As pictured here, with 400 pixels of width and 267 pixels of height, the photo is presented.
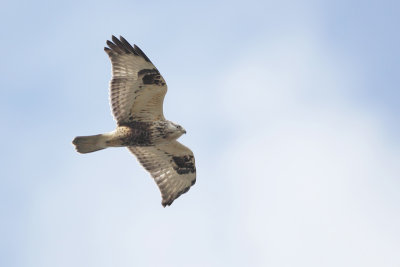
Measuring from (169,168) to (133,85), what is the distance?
2.51 m

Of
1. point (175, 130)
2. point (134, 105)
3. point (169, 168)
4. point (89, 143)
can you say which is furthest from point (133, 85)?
point (169, 168)

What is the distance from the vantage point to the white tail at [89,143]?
1484 cm

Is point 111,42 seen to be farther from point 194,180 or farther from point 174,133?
point 194,180

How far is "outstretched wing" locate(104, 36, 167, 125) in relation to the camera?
1507cm

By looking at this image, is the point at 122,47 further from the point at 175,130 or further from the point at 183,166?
the point at 183,166

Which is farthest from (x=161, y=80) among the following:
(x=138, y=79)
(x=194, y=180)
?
(x=194, y=180)

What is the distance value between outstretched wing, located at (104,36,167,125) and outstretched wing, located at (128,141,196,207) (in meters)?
1.47

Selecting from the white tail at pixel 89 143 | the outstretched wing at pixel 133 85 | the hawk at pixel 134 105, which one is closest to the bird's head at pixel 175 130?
the hawk at pixel 134 105

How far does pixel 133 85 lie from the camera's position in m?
15.1

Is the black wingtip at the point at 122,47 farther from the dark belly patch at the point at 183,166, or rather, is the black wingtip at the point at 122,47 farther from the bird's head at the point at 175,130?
the dark belly patch at the point at 183,166

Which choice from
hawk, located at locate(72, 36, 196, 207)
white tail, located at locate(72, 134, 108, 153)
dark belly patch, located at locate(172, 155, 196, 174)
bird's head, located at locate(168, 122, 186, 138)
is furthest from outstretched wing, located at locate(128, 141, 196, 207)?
white tail, located at locate(72, 134, 108, 153)

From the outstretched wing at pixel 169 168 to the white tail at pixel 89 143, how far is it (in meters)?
1.70

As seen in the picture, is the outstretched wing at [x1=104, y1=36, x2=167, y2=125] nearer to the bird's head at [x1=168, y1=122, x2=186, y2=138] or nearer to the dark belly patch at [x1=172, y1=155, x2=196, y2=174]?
the bird's head at [x1=168, y1=122, x2=186, y2=138]

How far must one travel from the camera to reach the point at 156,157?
16750 mm
